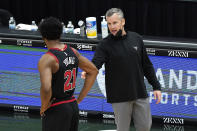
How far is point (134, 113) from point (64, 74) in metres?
1.35

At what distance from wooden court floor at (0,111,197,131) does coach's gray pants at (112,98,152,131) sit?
1.61 m

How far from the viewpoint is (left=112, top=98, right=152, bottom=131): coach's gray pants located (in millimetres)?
5676

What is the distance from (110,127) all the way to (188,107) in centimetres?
111

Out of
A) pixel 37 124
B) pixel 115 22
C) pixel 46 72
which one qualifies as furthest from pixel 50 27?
pixel 37 124

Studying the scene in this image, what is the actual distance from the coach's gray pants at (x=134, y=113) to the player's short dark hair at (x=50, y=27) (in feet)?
4.51

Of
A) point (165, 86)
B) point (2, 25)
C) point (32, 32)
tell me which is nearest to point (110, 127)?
point (165, 86)

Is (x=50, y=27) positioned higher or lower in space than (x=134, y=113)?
higher

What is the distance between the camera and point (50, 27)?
15.1ft

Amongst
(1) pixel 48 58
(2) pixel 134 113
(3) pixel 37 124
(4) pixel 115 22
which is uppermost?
(4) pixel 115 22

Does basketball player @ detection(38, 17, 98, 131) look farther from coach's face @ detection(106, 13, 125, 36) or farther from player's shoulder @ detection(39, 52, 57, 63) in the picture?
coach's face @ detection(106, 13, 125, 36)

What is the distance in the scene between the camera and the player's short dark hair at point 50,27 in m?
4.59

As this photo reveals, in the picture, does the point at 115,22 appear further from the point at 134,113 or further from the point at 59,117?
the point at 59,117

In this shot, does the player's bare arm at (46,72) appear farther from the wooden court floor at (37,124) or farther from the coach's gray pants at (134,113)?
the wooden court floor at (37,124)

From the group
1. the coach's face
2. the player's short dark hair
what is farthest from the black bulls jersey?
the coach's face
